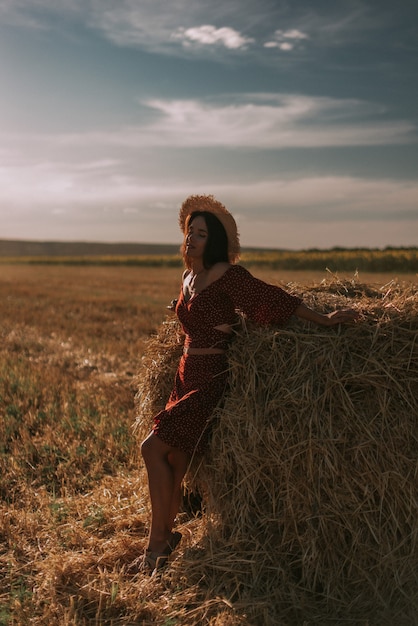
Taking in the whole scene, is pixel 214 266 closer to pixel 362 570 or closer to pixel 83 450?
pixel 362 570

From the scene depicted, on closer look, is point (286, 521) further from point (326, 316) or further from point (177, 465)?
point (326, 316)

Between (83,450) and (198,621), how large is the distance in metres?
2.46

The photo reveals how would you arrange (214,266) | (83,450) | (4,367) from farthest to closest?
(4,367) → (83,450) → (214,266)

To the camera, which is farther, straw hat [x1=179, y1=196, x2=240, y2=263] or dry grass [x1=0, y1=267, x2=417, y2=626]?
straw hat [x1=179, y1=196, x2=240, y2=263]

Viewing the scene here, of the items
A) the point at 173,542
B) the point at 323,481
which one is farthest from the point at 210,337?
the point at 173,542

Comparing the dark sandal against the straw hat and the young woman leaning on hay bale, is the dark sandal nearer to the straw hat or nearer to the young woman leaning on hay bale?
the young woman leaning on hay bale

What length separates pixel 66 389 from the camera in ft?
23.9

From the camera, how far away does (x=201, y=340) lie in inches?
156

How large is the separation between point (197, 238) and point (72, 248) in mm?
85497

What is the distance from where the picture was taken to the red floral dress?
3789 millimetres

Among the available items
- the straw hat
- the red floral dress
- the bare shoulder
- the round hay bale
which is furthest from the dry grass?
the straw hat

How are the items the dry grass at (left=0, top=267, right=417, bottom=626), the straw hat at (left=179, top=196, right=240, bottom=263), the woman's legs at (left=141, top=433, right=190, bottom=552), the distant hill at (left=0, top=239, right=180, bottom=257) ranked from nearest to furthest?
1. the dry grass at (left=0, top=267, right=417, bottom=626)
2. the woman's legs at (left=141, top=433, right=190, bottom=552)
3. the straw hat at (left=179, top=196, right=240, bottom=263)
4. the distant hill at (left=0, top=239, right=180, bottom=257)

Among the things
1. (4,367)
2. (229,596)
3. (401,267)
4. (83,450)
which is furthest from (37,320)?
(401,267)

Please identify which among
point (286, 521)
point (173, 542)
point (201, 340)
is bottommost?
point (173, 542)
